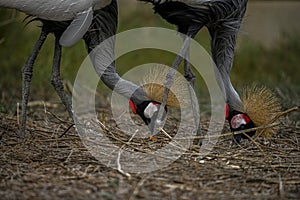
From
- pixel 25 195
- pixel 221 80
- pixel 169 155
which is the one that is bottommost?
pixel 25 195

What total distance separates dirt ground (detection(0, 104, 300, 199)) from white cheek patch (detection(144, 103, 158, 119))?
193 millimetres

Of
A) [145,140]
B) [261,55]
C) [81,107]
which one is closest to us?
[145,140]

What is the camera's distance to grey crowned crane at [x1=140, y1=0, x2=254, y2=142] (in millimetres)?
4117

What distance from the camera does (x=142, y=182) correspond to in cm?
319

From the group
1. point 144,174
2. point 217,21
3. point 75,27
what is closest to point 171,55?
point 217,21

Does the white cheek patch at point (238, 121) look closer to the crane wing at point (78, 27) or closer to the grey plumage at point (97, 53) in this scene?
the grey plumage at point (97, 53)

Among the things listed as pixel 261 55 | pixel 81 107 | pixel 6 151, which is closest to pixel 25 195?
pixel 6 151

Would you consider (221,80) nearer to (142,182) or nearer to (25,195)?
(142,182)

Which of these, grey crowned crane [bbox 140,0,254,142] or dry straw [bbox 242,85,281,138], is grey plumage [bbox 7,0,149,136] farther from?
dry straw [bbox 242,85,281,138]

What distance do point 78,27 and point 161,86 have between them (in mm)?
722

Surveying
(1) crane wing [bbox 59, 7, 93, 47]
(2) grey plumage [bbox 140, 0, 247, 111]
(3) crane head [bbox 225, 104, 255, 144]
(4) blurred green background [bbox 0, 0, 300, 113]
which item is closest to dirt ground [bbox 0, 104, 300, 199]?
(3) crane head [bbox 225, 104, 255, 144]

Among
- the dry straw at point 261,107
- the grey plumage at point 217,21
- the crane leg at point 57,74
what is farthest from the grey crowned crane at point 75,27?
the dry straw at point 261,107

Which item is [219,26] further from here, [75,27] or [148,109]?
[75,27]

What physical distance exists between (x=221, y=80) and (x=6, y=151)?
1648 mm
